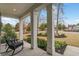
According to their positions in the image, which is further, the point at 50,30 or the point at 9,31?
the point at 9,31

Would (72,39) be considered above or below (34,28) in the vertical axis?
below

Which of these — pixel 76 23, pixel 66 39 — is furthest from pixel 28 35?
pixel 76 23

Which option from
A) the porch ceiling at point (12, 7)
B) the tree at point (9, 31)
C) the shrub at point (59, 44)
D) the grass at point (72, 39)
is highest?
the porch ceiling at point (12, 7)

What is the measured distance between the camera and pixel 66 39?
4.41 m

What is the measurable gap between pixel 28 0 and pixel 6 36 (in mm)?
1960

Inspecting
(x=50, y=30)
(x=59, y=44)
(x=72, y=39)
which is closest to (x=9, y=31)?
(x=50, y=30)

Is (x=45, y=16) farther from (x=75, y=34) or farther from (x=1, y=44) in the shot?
(x=1, y=44)

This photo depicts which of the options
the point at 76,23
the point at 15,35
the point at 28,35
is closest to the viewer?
the point at 76,23

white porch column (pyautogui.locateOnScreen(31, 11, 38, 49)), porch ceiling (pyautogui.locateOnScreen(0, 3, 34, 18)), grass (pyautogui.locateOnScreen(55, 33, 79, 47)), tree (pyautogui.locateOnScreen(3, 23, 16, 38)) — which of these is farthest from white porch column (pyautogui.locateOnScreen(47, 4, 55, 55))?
white porch column (pyautogui.locateOnScreen(31, 11, 38, 49))

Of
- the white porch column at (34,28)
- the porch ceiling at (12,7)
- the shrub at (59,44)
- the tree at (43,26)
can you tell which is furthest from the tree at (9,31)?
the shrub at (59,44)

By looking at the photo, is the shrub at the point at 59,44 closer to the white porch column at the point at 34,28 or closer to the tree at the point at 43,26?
the tree at the point at 43,26

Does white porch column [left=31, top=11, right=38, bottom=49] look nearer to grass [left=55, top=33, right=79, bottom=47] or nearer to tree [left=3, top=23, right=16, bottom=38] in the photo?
tree [left=3, top=23, right=16, bottom=38]

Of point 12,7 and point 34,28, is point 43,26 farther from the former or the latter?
point 12,7

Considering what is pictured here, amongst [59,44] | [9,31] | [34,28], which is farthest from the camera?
[34,28]
